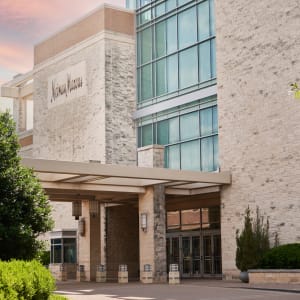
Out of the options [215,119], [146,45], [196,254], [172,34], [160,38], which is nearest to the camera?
[215,119]

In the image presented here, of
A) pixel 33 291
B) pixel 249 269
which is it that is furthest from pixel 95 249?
pixel 33 291

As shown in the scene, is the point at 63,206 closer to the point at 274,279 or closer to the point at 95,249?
the point at 95,249

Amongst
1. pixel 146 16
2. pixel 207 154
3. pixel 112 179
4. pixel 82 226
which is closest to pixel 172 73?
pixel 146 16

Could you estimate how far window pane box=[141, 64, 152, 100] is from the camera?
37156mm

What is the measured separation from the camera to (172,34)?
3572 cm

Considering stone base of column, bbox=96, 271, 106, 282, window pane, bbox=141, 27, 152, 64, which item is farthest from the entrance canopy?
window pane, bbox=141, 27, 152, 64

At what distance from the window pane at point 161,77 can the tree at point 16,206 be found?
20043mm

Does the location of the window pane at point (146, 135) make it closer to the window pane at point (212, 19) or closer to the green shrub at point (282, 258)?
the window pane at point (212, 19)

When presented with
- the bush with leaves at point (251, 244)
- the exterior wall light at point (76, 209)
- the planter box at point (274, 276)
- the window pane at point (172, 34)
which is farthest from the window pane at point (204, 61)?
the planter box at point (274, 276)

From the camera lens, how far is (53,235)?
127 ft

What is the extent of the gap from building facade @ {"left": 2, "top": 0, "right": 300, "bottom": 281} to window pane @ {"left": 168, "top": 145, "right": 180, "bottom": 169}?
53 millimetres

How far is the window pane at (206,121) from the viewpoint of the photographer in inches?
1266

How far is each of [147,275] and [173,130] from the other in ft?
31.0

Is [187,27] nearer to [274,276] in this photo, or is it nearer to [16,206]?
[274,276]
